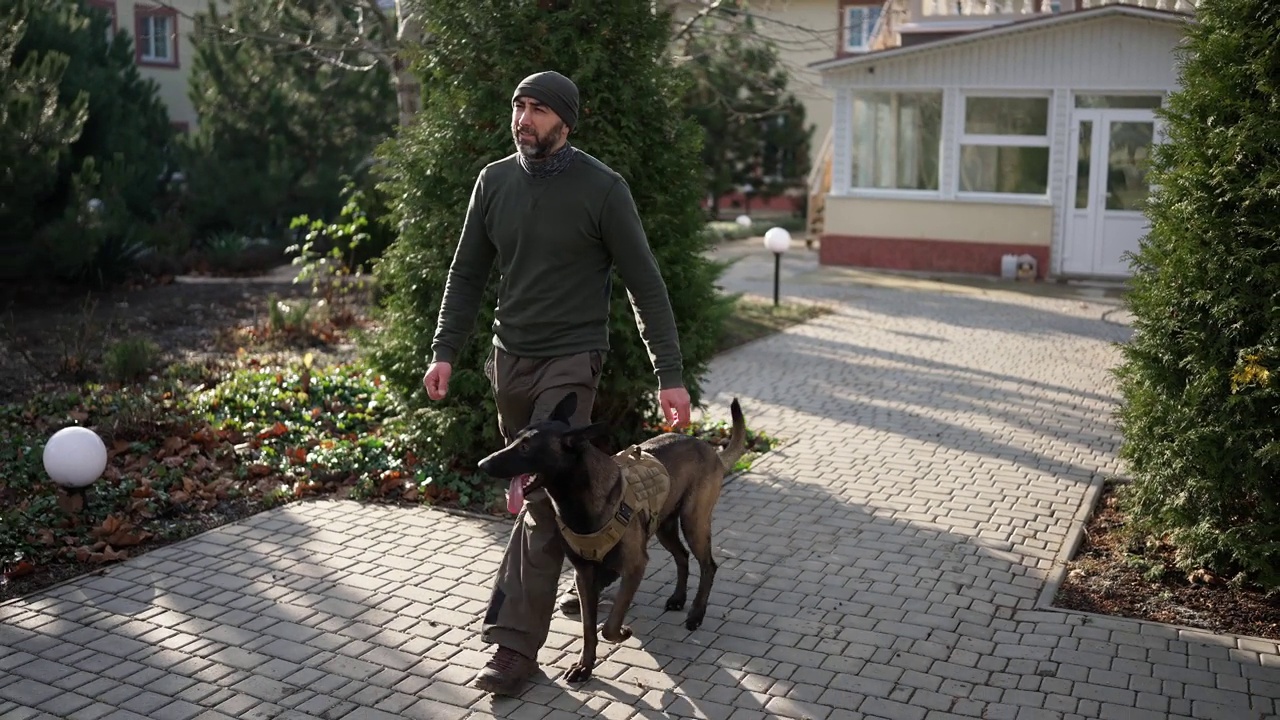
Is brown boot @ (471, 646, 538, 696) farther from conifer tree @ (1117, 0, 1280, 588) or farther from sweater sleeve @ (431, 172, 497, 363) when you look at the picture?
conifer tree @ (1117, 0, 1280, 588)

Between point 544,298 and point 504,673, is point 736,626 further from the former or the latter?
point 544,298

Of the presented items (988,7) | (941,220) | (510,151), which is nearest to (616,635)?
(510,151)

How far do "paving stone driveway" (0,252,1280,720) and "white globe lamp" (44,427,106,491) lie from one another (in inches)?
27.7

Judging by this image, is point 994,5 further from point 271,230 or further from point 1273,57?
point 1273,57

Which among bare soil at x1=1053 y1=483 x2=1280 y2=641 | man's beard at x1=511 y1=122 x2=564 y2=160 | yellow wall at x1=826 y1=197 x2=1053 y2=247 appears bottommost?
bare soil at x1=1053 y1=483 x2=1280 y2=641

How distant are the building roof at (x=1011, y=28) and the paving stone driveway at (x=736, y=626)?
11404 mm

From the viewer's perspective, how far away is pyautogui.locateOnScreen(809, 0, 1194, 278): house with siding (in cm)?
1919

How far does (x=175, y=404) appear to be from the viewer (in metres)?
9.45

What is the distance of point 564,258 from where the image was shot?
505 centimetres

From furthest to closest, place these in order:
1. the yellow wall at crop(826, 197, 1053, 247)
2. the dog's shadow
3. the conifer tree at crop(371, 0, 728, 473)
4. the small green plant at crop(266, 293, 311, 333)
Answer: the yellow wall at crop(826, 197, 1053, 247)
the small green plant at crop(266, 293, 311, 333)
the conifer tree at crop(371, 0, 728, 473)
the dog's shadow

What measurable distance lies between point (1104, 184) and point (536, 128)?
16580 mm

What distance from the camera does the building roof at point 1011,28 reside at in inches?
723

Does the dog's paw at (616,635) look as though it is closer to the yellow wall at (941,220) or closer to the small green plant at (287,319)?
the small green plant at (287,319)

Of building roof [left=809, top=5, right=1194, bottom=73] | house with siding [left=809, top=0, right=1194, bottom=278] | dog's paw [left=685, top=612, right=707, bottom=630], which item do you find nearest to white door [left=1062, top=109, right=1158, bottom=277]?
house with siding [left=809, top=0, right=1194, bottom=278]
